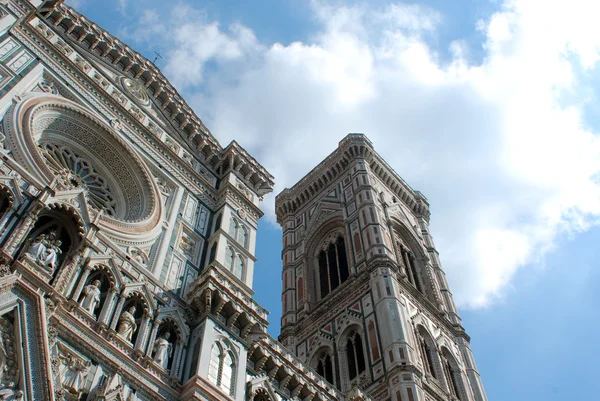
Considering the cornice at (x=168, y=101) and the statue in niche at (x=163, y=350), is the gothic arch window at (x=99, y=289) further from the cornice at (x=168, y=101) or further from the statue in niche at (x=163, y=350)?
the cornice at (x=168, y=101)

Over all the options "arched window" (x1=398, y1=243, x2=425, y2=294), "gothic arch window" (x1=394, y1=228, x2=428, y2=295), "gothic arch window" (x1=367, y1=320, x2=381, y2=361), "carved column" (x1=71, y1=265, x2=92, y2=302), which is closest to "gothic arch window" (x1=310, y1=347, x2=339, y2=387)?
"gothic arch window" (x1=367, y1=320, x2=381, y2=361)

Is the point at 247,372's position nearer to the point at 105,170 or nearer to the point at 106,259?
the point at 106,259

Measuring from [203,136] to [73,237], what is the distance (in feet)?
23.7

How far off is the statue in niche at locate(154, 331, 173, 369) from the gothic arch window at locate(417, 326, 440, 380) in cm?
1129

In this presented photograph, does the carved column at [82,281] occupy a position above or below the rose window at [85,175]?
below

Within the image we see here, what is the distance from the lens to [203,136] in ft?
56.3

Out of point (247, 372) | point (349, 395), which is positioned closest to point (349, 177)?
point (349, 395)

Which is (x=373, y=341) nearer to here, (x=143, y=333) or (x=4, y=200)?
(x=143, y=333)

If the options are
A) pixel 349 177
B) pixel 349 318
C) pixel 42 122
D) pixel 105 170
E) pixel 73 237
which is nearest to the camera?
pixel 73 237

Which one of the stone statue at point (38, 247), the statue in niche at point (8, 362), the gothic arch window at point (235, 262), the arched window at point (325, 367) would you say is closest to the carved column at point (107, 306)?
the stone statue at point (38, 247)

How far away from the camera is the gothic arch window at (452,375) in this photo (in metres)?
20.6

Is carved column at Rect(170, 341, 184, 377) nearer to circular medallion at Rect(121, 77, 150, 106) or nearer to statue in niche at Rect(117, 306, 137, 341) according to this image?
statue in niche at Rect(117, 306, 137, 341)

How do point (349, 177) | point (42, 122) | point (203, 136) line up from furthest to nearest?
point (349, 177), point (203, 136), point (42, 122)

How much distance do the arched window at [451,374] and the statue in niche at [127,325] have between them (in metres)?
13.0
